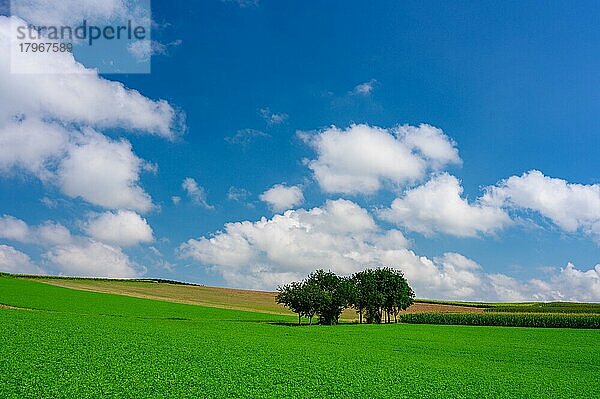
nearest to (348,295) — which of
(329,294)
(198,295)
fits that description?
(329,294)

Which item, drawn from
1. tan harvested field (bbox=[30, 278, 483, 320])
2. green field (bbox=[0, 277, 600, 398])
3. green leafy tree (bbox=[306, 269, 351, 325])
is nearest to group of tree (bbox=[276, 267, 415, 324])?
green leafy tree (bbox=[306, 269, 351, 325])

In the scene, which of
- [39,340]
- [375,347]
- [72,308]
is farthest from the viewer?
[72,308]

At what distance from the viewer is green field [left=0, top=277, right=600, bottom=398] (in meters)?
22.2

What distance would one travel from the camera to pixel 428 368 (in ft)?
109

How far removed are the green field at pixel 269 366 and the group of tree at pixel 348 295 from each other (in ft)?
92.2

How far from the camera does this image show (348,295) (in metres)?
86.8

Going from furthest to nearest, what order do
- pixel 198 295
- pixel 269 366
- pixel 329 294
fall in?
1. pixel 198 295
2. pixel 329 294
3. pixel 269 366

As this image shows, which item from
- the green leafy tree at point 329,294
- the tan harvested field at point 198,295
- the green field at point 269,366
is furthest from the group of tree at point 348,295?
the green field at point 269,366

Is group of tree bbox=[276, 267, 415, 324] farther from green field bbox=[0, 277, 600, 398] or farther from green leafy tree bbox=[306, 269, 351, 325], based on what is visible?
green field bbox=[0, 277, 600, 398]

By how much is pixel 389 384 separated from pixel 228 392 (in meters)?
8.81

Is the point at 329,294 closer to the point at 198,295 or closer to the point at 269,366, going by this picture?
the point at 198,295

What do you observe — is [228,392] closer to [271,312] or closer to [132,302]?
[132,302]

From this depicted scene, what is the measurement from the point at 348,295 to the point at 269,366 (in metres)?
58.6

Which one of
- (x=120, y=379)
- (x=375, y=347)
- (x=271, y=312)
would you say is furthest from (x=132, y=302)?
(x=120, y=379)
